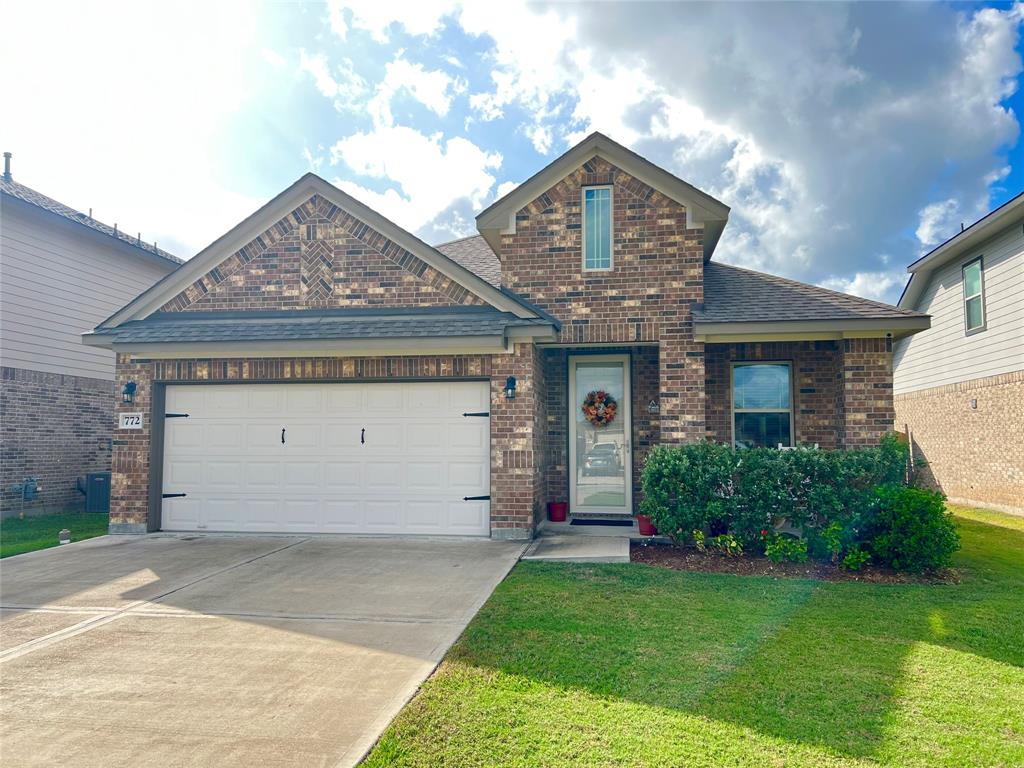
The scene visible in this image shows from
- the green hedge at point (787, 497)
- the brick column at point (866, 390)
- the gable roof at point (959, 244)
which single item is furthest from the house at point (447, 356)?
the gable roof at point (959, 244)

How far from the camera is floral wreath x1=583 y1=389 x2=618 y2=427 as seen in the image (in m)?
10.2

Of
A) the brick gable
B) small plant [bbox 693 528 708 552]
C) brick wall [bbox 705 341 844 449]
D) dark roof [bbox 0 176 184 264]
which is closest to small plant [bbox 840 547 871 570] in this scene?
small plant [bbox 693 528 708 552]

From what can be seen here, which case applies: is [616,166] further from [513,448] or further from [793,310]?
[513,448]

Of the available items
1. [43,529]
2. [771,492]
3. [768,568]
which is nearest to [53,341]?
[43,529]

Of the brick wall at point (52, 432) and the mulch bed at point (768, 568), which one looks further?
the brick wall at point (52, 432)

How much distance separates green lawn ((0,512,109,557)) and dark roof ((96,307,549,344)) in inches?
126

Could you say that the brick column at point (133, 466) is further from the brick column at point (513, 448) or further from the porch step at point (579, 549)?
the porch step at point (579, 549)

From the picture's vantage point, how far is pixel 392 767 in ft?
9.71

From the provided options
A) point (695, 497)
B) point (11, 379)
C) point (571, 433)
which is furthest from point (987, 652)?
point (11, 379)

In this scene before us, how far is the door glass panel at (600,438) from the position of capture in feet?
33.7

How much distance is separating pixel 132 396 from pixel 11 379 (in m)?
4.30

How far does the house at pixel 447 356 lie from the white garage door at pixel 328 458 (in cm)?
3

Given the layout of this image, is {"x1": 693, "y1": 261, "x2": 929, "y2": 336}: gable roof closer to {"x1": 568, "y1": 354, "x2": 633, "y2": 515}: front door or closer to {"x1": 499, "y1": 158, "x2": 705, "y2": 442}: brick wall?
{"x1": 499, "y1": 158, "x2": 705, "y2": 442}: brick wall

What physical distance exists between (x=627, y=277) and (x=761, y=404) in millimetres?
3187
